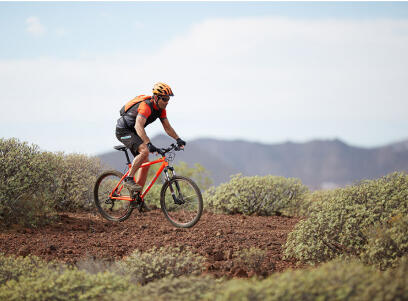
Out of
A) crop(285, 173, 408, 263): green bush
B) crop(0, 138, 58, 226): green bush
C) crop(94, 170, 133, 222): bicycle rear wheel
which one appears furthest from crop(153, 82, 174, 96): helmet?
crop(285, 173, 408, 263): green bush

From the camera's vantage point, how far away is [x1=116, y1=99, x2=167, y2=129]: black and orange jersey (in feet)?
24.5

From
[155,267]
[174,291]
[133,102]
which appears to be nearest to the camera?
[174,291]

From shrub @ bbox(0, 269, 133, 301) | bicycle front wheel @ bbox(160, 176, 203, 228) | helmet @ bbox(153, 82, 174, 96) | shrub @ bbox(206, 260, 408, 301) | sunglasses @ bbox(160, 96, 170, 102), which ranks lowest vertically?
shrub @ bbox(0, 269, 133, 301)

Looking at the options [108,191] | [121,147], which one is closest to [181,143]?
[121,147]

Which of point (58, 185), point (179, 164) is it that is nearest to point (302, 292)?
point (58, 185)

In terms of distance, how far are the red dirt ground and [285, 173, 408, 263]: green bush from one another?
0.40 meters

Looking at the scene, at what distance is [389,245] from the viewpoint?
4766mm

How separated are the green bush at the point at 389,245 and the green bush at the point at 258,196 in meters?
5.73

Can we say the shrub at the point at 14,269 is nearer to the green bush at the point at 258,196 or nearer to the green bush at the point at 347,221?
the green bush at the point at 347,221

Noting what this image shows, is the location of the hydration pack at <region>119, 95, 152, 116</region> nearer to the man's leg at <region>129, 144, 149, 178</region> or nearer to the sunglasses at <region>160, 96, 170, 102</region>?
the sunglasses at <region>160, 96, 170, 102</region>

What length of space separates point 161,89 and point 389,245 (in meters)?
4.16

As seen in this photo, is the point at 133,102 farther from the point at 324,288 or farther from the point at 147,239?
the point at 324,288

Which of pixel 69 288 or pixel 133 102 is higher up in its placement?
pixel 133 102

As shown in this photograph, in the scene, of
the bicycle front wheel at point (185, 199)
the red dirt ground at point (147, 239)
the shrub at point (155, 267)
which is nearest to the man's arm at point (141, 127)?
the bicycle front wheel at point (185, 199)
